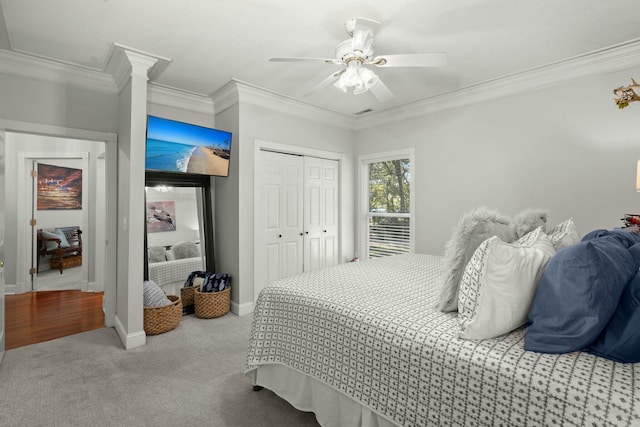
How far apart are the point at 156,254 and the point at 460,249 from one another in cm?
326

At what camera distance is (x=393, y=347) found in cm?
137

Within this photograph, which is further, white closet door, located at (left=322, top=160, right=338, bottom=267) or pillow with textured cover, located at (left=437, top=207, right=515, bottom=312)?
white closet door, located at (left=322, top=160, right=338, bottom=267)

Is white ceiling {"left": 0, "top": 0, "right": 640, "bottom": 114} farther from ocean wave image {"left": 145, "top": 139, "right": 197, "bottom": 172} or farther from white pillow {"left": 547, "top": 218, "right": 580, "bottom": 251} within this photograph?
white pillow {"left": 547, "top": 218, "right": 580, "bottom": 251}

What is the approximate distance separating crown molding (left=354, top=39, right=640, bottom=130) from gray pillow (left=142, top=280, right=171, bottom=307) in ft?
11.7

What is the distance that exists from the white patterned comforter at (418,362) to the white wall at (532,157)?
6.04 ft

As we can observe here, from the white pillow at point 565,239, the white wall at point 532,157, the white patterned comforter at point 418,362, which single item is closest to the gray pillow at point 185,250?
the white patterned comforter at point 418,362

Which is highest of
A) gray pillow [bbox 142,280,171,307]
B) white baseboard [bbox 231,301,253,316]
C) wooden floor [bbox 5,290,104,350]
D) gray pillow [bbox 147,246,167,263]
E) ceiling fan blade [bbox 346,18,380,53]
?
ceiling fan blade [bbox 346,18,380,53]

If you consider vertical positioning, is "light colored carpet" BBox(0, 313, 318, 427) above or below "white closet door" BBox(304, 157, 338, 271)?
below

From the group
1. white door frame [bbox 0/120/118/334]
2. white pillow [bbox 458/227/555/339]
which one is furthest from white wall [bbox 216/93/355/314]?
white pillow [bbox 458/227/555/339]

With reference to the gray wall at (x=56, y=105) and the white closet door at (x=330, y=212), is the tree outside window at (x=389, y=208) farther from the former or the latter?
the gray wall at (x=56, y=105)

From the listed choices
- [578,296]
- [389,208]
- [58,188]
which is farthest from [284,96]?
[58,188]

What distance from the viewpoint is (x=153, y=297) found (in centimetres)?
318

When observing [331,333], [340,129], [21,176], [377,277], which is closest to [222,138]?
[340,129]

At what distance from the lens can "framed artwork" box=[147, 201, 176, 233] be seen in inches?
139
